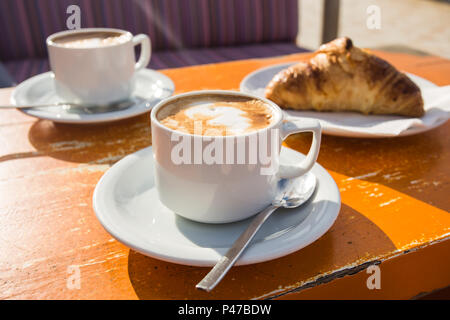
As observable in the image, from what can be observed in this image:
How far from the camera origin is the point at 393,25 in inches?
173

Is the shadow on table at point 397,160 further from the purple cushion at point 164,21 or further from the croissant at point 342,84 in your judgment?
the purple cushion at point 164,21

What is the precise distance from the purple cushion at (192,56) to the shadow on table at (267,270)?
1390mm

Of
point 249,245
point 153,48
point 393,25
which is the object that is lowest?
point 393,25

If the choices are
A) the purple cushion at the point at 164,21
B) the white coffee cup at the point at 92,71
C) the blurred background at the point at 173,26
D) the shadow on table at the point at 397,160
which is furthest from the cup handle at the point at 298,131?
the purple cushion at the point at 164,21

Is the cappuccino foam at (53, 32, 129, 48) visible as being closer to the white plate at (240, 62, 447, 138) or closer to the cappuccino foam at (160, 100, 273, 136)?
the white plate at (240, 62, 447, 138)

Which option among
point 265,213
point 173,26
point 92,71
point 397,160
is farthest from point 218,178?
point 173,26

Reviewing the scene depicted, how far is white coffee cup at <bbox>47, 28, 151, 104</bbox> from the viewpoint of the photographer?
2.77ft

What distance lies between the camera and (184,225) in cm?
52

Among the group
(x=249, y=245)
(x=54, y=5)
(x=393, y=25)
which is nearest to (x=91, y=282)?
(x=249, y=245)

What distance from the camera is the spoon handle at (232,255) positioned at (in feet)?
1.31

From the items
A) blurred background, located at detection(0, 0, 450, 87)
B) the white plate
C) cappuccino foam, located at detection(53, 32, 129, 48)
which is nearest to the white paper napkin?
the white plate

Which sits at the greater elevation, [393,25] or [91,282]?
[91,282]
